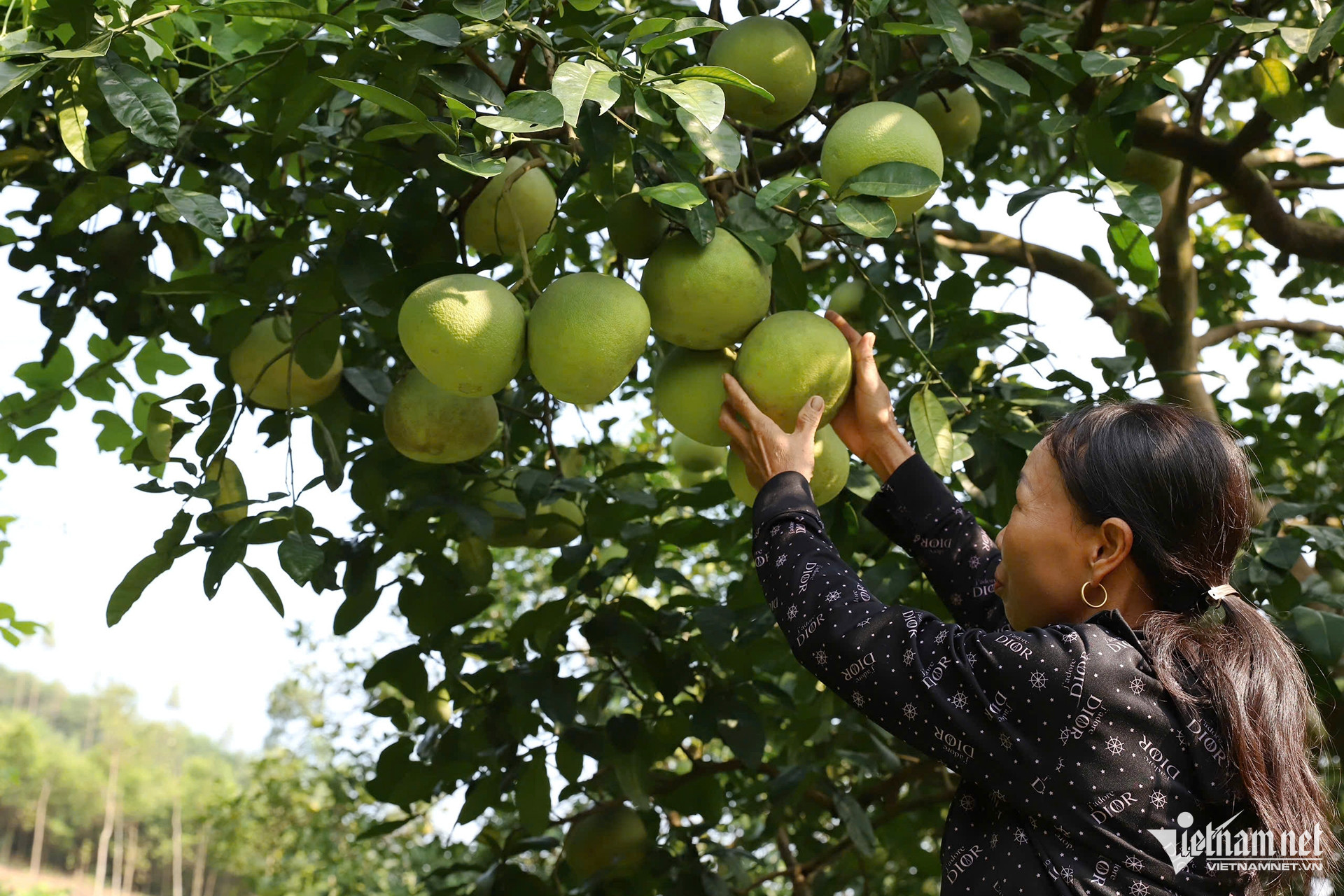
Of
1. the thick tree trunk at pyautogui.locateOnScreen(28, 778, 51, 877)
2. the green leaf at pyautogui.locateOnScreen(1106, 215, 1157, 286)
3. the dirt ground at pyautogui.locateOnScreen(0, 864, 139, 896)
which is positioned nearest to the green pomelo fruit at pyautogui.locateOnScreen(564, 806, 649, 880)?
the green leaf at pyautogui.locateOnScreen(1106, 215, 1157, 286)

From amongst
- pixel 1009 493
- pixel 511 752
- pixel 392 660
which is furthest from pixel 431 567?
pixel 1009 493

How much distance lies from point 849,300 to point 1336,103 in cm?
121

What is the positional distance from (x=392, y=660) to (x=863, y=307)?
1325mm

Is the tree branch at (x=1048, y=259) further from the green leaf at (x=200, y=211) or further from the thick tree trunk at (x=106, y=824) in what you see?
the thick tree trunk at (x=106, y=824)

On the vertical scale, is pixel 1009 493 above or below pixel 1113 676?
above

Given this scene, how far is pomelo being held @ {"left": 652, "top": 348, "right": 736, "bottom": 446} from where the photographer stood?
1.68 m

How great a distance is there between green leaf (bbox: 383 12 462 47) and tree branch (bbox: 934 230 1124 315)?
2.15 metres

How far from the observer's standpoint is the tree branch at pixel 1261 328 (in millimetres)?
3592

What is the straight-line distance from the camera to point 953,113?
246 centimetres

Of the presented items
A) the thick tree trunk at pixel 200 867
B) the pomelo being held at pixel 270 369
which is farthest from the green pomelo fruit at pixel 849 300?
the thick tree trunk at pixel 200 867

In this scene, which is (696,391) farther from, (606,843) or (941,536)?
(606,843)

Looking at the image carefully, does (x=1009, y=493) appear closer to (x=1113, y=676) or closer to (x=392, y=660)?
(x=1113, y=676)

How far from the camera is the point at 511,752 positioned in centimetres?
285

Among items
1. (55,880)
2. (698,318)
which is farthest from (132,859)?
(698,318)
